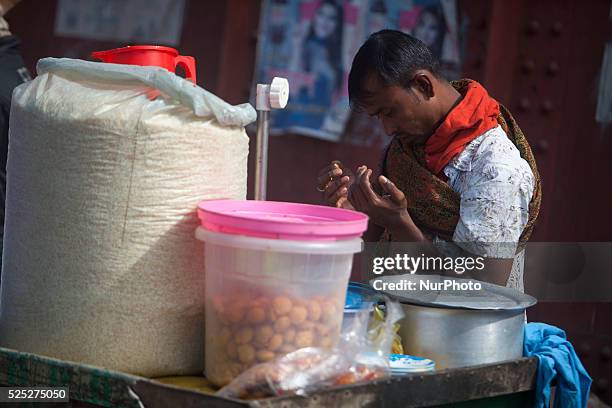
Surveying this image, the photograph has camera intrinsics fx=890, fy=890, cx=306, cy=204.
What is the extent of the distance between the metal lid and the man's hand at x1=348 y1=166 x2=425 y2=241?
18cm

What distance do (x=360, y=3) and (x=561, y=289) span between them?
5.91 ft

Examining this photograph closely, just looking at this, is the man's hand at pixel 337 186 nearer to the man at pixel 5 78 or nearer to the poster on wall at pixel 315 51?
the man at pixel 5 78

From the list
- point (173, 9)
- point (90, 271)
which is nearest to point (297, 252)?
point (90, 271)

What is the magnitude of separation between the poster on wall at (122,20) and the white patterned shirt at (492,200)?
8.95 ft

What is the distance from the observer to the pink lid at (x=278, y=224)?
1778mm

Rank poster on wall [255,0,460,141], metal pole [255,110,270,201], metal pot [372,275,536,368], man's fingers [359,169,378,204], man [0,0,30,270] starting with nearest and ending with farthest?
metal pot [372,275,536,368], metal pole [255,110,270,201], man's fingers [359,169,378,204], man [0,0,30,270], poster on wall [255,0,460,141]

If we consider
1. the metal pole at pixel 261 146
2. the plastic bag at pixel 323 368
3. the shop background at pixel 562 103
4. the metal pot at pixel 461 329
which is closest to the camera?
the plastic bag at pixel 323 368

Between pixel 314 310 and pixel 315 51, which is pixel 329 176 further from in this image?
pixel 315 51

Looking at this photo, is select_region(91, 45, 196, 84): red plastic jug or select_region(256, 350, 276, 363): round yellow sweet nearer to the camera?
select_region(256, 350, 276, 363): round yellow sweet

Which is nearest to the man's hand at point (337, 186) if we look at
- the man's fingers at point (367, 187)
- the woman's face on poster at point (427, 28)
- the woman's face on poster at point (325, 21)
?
the man's fingers at point (367, 187)

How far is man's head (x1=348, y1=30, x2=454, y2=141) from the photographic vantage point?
2672mm

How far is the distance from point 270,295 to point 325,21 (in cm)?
318

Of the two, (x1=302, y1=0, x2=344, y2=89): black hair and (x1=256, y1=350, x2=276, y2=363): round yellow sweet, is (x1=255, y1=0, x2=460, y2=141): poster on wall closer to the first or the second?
(x1=302, y1=0, x2=344, y2=89): black hair

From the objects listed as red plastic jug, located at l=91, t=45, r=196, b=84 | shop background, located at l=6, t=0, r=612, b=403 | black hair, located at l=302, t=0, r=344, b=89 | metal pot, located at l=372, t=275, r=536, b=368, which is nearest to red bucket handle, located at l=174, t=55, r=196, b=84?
red plastic jug, located at l=91, t=45, r=196, b=84
